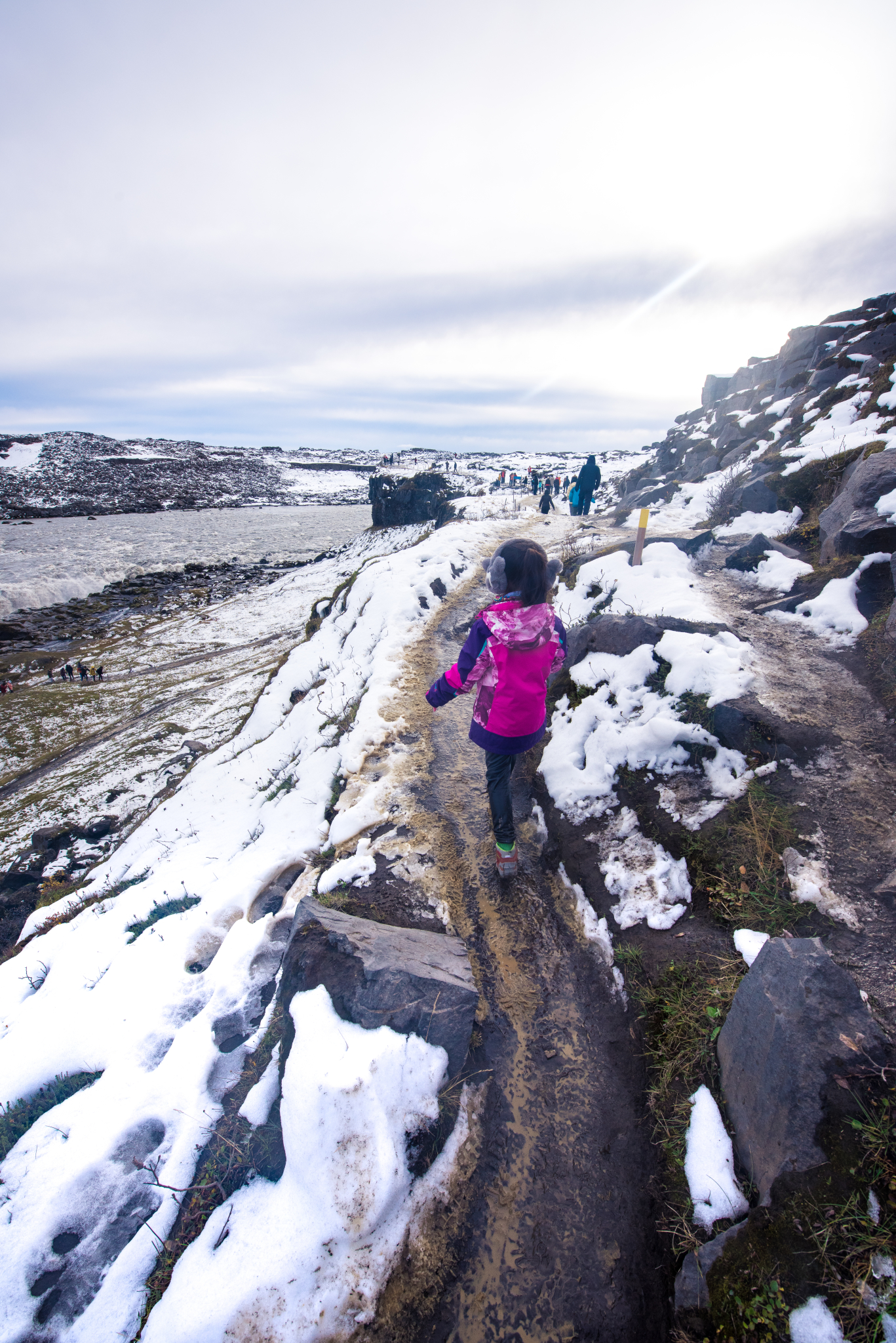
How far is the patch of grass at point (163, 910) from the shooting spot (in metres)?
5.15

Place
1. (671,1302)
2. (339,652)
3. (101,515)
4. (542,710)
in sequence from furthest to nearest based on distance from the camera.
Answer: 1. (101,515)
2. (339,652)
3. (542,710)
4. (671,1302)

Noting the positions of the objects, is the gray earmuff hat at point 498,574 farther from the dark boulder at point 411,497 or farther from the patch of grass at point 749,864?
the dark boulder at point 411,497

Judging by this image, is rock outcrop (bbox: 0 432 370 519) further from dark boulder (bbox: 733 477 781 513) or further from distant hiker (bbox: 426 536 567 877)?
distant hiker (bbox: 426 536 567 877)

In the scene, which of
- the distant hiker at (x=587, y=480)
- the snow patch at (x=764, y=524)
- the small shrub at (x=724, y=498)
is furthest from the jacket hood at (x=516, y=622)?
the distant hiker at (x=587, y=480)

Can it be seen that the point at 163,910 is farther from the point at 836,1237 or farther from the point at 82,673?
the point at 82,673

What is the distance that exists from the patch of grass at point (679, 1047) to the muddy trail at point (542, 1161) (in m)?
0.13

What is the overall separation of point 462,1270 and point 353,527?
214 feet

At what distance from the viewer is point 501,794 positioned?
4.66 m

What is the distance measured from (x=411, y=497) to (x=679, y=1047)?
152 ft

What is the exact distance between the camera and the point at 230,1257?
8.13 ft

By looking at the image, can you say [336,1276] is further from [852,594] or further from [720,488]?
[720,488]

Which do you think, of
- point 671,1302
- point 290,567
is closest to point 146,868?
point 671,1302

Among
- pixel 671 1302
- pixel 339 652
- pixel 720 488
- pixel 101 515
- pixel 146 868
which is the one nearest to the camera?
pixel 671 1302

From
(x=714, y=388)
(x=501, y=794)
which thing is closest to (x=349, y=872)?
(x=501, y=794)
